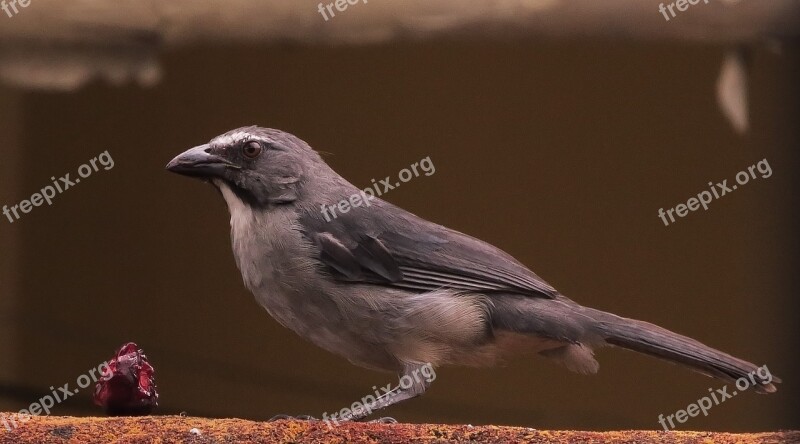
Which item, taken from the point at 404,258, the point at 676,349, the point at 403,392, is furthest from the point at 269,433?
the point at 676,349

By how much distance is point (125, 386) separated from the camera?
121 inches

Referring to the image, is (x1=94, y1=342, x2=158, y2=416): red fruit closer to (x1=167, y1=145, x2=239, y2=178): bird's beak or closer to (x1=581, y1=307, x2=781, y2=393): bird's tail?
(x1=167, y1=145, x2=239, y2=178): bird's beak

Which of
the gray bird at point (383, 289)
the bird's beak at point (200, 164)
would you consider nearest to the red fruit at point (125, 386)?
the gray bird at point (383, 289)

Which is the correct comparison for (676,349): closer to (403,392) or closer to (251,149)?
(403,392)

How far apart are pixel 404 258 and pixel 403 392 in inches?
15.9

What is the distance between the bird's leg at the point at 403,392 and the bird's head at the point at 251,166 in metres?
0.62

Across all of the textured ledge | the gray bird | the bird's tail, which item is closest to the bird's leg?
the gray bird

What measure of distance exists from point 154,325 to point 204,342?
247 millimetres

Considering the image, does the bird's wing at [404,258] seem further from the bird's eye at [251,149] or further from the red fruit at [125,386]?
the red fruit at [125,386]

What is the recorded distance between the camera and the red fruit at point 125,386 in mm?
3064

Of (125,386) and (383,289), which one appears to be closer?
(125,386)

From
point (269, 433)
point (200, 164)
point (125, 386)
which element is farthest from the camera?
point (200, 164)

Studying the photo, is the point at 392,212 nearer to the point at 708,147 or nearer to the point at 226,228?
the point at 226,228

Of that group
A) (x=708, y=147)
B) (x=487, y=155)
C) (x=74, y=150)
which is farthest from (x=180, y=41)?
(x=708, y=147)
